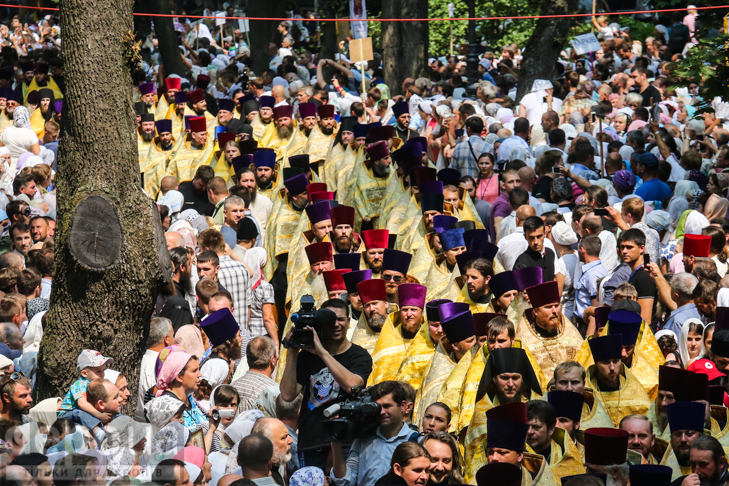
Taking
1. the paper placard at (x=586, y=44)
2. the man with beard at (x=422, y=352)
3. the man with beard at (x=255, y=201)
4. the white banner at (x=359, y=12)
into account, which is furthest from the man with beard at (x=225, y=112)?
the man with beard at (x=422, y=352)

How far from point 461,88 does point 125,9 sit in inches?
450

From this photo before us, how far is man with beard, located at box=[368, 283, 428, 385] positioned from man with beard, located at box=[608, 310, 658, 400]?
140cm

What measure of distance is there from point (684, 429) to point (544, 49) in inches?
457

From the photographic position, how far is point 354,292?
8.20 metres

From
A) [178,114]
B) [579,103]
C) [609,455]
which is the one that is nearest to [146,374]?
[609,455]

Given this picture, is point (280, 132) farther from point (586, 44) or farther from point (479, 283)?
point (479, 283)

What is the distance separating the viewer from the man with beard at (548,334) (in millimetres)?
7312

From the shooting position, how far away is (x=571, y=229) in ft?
30.7

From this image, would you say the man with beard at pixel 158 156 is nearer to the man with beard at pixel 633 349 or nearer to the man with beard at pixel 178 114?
the man with beard at pixel 178 114

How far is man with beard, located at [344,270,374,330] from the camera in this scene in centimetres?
812

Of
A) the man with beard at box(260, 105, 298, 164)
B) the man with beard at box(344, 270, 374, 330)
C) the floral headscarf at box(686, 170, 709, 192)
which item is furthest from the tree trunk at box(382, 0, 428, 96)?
the man with beard at box(344, 270, 374, 330)

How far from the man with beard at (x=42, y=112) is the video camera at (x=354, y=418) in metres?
11.4

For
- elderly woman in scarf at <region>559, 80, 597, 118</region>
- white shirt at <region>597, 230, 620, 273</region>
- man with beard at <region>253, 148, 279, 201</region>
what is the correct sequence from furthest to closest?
elderly woman in scarf at <region>559, 80, 597, 118</region> → man with beard at <region>253, 148, 279, 201</region> → white shirt at <region>597, 230, 620, 273</region>

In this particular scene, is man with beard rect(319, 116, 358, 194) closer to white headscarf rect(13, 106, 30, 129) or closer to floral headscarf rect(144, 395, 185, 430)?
white headscarf rect(13, 106, 30, 129)
